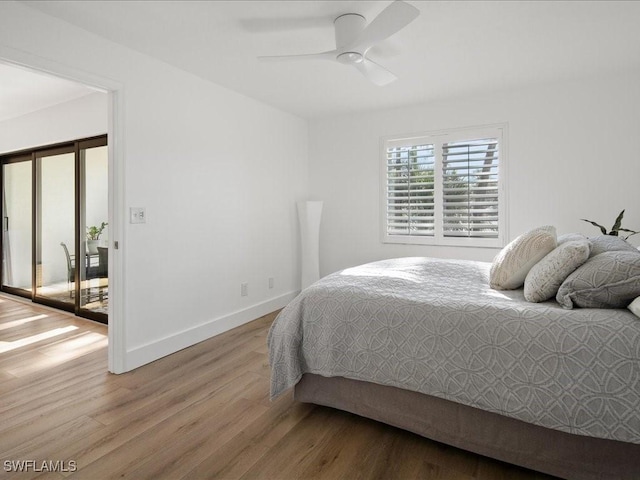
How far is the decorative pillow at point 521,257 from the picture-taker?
6.67 ft

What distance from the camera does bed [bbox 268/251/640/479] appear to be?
4.71 feet

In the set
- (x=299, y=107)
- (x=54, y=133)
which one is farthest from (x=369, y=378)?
(x=54, y=133)

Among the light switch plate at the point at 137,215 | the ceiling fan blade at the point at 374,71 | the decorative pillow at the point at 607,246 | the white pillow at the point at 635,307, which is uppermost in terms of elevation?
the ceiling fan blade at the point at 374,71

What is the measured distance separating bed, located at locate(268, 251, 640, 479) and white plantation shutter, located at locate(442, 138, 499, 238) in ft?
5.85

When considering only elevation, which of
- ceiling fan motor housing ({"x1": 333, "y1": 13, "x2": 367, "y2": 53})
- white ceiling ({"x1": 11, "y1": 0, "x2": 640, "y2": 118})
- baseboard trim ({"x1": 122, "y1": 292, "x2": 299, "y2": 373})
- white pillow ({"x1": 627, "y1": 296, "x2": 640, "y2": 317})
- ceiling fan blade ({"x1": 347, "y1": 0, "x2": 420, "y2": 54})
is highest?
white ceiling ({"x1": 11, "y1": 0, "x2": 640, "y2": 118})

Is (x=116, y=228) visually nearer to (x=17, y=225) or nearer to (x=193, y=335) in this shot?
(x=193, y=335)

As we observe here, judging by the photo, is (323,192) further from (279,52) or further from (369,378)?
(369,378)

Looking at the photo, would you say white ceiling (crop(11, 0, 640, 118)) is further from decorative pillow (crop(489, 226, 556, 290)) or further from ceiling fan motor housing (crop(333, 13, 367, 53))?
decorative pillow (crop(489, 226, 556, 290))

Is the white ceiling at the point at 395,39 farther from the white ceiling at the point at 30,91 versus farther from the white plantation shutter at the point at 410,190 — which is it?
the white ceiling at the point at 30,91

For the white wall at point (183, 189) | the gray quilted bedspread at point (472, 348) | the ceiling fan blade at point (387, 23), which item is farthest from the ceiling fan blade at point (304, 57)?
the gray quilted bedspread at point (472, 348)

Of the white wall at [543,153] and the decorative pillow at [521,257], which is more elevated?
the white wall at [543,153]

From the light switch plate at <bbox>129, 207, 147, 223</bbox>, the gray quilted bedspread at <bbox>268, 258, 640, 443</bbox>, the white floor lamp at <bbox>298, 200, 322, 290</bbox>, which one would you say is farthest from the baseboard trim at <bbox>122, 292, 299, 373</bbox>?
the gray quilted bedspread at <bbox>268, 258, 640, 443</bbox>

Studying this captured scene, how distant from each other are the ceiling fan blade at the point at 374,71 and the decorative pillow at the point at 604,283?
180 cm

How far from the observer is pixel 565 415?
1452 millimetres
